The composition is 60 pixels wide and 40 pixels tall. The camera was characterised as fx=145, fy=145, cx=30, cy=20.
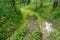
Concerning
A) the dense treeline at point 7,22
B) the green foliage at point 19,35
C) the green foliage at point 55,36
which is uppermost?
the dense treeline at point 7,22

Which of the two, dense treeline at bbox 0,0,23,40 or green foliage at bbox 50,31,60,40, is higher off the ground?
dense treeline at bbox 0,0,23,40

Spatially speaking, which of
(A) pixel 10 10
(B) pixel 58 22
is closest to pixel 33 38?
(B) pixel 58 22

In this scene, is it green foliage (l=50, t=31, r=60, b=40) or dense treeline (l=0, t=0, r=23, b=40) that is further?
dense treeline (l=0, t=0, r=23, b=40)

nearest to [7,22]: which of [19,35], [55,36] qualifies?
[19,35]

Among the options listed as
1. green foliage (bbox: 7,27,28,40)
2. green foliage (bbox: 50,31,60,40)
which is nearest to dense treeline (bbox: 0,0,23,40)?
green foliage (bbox: 7,27,28,40)

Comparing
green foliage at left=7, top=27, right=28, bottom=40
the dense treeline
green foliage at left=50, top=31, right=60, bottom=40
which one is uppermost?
the dense treeline

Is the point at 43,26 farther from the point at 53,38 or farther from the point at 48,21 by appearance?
the point at 53,38

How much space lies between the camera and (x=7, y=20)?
15.0 meters

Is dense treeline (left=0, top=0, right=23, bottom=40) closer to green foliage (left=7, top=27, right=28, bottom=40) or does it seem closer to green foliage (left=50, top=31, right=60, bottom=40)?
green foliage (left=7, top=27, right=28, bottom=40)

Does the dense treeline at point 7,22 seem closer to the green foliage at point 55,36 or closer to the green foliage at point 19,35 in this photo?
the green foliage at point 19,35

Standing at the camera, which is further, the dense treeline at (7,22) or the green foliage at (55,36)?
the dense treeline at (7,22)

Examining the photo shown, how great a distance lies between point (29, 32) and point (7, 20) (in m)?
2.98

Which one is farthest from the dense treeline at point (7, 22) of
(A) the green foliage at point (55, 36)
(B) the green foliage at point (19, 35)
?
(A) the green foliage at point (55, 36)

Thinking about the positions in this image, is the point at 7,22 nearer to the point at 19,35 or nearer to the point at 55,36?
the point at 19,35
